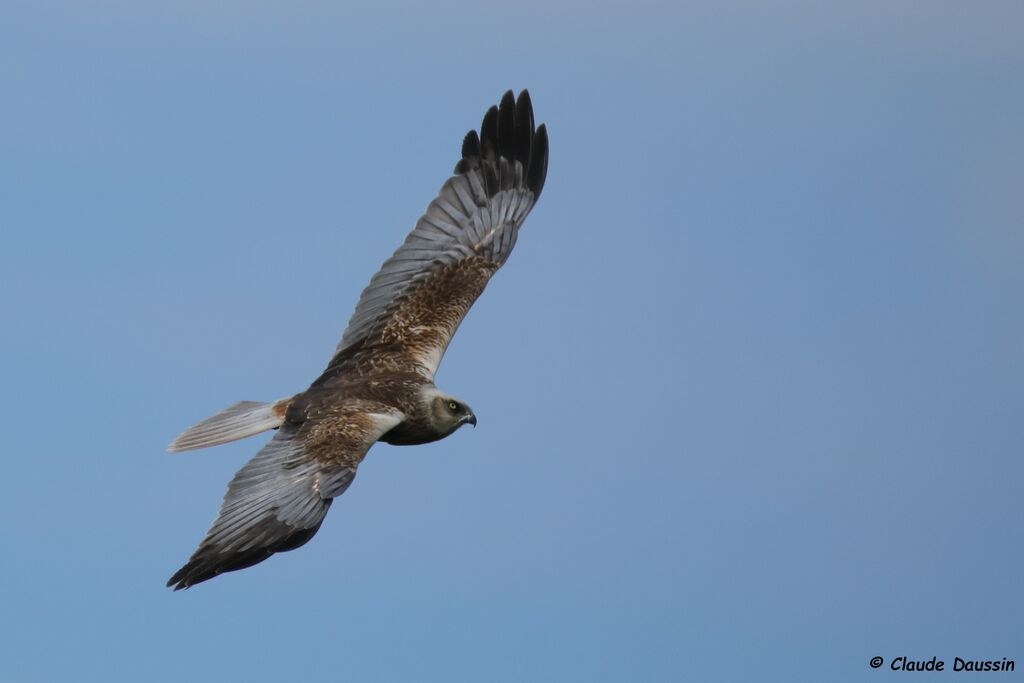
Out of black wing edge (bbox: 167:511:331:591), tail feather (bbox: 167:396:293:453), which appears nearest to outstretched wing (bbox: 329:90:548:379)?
tail feather (bbox: 167:396:293:453)

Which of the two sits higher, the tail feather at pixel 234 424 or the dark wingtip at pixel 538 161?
the dark wingtip at pixel 538 161

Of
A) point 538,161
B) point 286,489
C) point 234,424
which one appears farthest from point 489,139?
point 286,489

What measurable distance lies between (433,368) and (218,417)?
82.7 inches

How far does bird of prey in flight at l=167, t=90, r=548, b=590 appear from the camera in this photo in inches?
535

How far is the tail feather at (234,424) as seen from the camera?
1562 centimetres

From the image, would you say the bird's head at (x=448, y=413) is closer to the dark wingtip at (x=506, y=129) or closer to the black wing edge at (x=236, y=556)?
the black wing edge at (x=236, y=556)

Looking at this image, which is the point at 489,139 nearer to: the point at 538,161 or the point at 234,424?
the point at 538,161

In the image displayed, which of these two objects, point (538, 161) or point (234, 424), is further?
point (538, 161)

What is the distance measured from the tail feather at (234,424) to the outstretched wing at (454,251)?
0.79m

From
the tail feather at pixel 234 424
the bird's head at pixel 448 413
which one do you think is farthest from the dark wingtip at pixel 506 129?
the tail feather at pixel 234 424

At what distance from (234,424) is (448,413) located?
2.13 meters

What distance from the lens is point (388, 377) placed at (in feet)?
51.6

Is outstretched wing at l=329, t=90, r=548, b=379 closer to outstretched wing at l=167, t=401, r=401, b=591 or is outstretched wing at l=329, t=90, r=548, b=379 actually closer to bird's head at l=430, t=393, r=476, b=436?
bird's head at l=430, t=393, r=476, b=436

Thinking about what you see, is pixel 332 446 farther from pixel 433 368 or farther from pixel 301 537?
pixel 433 368
